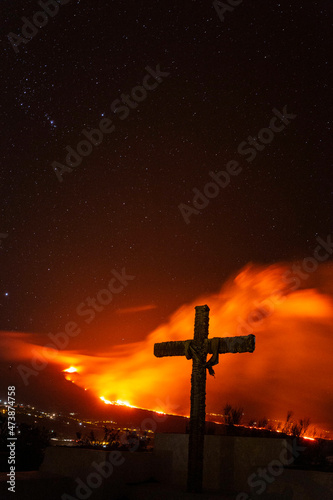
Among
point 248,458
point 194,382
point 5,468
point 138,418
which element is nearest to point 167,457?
point 248,458

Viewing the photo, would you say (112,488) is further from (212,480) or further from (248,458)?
(248,458)

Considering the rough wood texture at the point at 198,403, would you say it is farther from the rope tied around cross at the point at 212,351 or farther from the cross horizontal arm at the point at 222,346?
the cross horizontal arm at the point at 222,346

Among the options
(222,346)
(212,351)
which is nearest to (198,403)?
(212,351)

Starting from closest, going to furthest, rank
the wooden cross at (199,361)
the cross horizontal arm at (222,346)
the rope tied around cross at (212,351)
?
the cross horizontal arm at (222,346) < the wooden cross at (199,361) < the rope tied around cross at (212,351)

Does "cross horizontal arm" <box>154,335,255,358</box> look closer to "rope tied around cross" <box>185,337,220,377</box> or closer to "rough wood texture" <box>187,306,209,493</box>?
"rope tied around cross" <box>185,337,220,377</box>

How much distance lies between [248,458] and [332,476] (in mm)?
2275

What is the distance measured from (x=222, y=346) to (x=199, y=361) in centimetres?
59

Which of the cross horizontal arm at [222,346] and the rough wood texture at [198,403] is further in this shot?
the rough wood texture at [198,403]

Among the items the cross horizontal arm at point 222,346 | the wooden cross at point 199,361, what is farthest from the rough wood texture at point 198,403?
the cross horizontal arm at point 222,346

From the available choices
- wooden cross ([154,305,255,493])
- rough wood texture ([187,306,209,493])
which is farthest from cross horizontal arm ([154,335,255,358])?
rough wood texture ([187,306,209,493])

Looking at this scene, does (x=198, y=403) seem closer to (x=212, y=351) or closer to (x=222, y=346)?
(x=212, y=351)

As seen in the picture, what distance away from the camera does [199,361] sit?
938 centimetres

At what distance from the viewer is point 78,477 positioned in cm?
901

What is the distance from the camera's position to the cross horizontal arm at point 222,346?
872 centimetres
